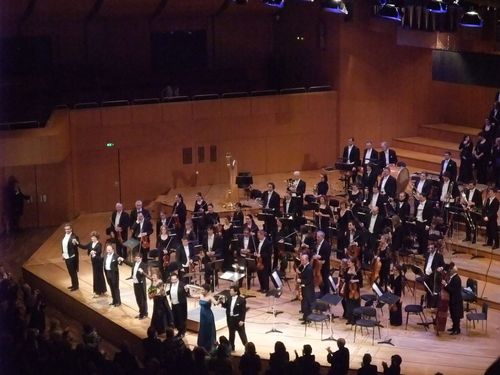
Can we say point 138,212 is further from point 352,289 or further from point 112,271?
point 352,289

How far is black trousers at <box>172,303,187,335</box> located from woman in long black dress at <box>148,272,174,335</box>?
151 mm

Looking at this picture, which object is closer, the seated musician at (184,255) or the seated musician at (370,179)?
the seated musician at (184,255)

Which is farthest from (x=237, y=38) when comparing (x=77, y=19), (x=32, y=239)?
(x=32, y=239)

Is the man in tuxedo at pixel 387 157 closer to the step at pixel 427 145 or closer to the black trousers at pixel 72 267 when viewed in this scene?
the step at pixel 427 145

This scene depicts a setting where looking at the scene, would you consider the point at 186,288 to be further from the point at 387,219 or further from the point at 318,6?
the point at 318,6

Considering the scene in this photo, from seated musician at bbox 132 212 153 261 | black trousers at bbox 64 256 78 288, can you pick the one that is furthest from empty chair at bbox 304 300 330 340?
black trousers at bbox 64 256 78 288

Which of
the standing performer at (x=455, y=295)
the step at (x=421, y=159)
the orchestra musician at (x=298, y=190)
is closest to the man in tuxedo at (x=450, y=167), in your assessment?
the orchestra musician at (x=298, y=190)

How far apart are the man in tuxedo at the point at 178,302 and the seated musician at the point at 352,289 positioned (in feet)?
8.27

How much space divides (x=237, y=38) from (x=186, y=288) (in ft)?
36.1

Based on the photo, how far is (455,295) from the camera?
15.2m

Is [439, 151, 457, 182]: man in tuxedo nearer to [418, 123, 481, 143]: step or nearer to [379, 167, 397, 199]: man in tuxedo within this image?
[379, 167, 397, 199]: man in tuxedo

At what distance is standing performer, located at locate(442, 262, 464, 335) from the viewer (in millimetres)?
15172

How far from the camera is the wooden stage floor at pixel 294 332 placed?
48.1 ft

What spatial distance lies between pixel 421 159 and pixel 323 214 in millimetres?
6443
